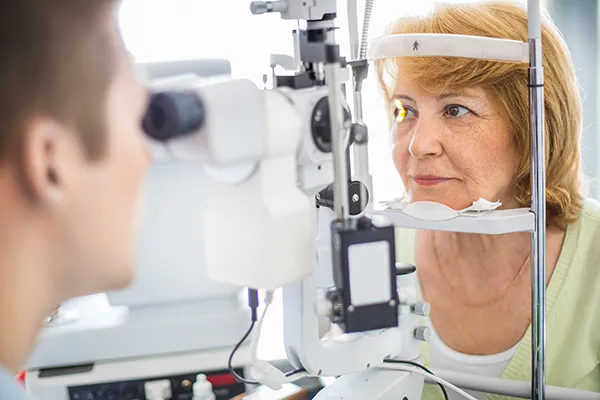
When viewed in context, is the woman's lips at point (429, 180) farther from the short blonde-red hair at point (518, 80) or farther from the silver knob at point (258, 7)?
the silver knob at point (258, 7)

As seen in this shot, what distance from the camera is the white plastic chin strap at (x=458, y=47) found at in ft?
4.28

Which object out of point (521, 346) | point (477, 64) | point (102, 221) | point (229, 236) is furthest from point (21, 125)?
point (521, 346)

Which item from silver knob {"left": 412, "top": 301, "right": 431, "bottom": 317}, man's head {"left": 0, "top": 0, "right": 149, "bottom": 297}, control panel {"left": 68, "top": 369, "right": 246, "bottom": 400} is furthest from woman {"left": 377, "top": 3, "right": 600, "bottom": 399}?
man's head {"left": 0, "top": 0, "right": 149, "bottom": 297}

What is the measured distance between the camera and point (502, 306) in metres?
1.72

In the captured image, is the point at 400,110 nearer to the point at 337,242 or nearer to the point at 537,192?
the point at 537,192

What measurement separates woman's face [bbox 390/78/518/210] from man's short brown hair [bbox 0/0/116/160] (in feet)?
3.38

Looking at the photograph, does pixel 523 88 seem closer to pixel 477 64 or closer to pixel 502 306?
pixel 477 64

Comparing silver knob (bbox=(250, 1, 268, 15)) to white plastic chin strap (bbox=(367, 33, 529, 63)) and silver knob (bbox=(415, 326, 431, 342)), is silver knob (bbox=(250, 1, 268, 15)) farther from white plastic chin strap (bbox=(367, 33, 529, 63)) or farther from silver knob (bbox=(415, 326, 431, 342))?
silver knob (bbox=(415, 326, 431, 342))

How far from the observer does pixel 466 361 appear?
1694 millimetres

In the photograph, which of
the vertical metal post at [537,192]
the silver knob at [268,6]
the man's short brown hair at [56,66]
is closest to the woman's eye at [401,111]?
the vertical metal post at [537,192]

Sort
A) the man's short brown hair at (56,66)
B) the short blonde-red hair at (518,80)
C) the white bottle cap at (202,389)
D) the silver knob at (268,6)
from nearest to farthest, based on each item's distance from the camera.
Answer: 1. the man's short brown hair at (56,66)
2. the silver knob at (268,6)
3. the white bottle cap at (202,389)
4. the short blonde-red hair at (518,80)

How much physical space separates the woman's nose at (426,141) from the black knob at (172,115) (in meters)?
0.89

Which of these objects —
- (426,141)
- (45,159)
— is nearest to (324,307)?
(45,159)

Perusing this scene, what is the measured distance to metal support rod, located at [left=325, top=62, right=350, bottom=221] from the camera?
90 cm
